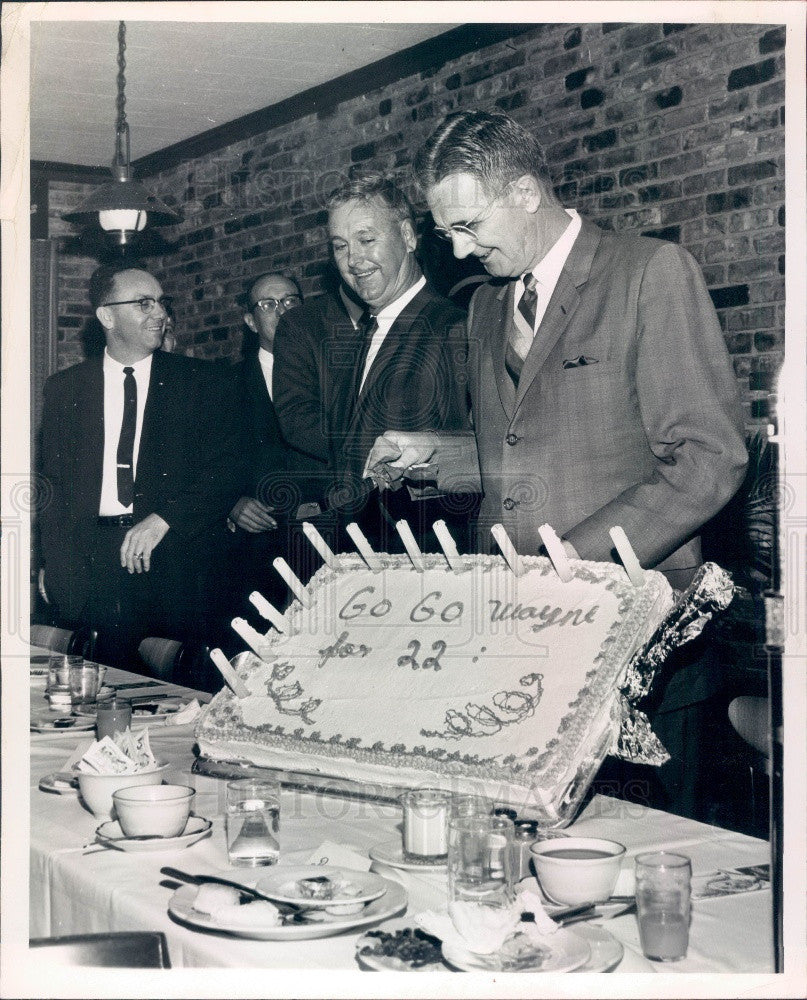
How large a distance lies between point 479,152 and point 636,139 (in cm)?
168

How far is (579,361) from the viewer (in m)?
2.19

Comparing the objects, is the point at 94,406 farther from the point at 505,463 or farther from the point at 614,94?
the point at 505,463

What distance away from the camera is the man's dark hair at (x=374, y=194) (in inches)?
123

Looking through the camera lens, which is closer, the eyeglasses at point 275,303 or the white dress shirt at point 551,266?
the white dress shirt at point 551,266

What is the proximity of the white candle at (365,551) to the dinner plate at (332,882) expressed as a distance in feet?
2.33

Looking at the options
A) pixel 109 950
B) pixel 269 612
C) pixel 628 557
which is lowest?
pixel 109 950

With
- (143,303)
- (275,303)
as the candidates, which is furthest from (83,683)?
(275,303)

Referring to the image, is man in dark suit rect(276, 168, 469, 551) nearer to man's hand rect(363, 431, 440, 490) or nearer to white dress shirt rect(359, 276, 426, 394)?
white dress shirt rect(359, 276, 426, 394)

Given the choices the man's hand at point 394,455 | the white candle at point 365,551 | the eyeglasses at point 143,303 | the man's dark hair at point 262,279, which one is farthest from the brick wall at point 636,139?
the white candle at point 365,551

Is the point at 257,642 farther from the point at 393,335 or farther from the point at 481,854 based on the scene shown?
the point at 393,335

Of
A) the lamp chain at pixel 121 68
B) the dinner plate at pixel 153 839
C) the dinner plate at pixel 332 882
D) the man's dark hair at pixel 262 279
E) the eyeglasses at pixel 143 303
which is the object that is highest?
the lamp chain at pixel 121 68

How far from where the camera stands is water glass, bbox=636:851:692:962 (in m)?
1.14

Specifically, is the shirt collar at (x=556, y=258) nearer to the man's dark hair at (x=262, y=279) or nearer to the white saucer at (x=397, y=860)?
the white saucer at (x=397, y=860)

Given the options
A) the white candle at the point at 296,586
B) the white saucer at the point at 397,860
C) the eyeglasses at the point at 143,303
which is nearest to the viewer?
the white saucer at the point at 397,860
